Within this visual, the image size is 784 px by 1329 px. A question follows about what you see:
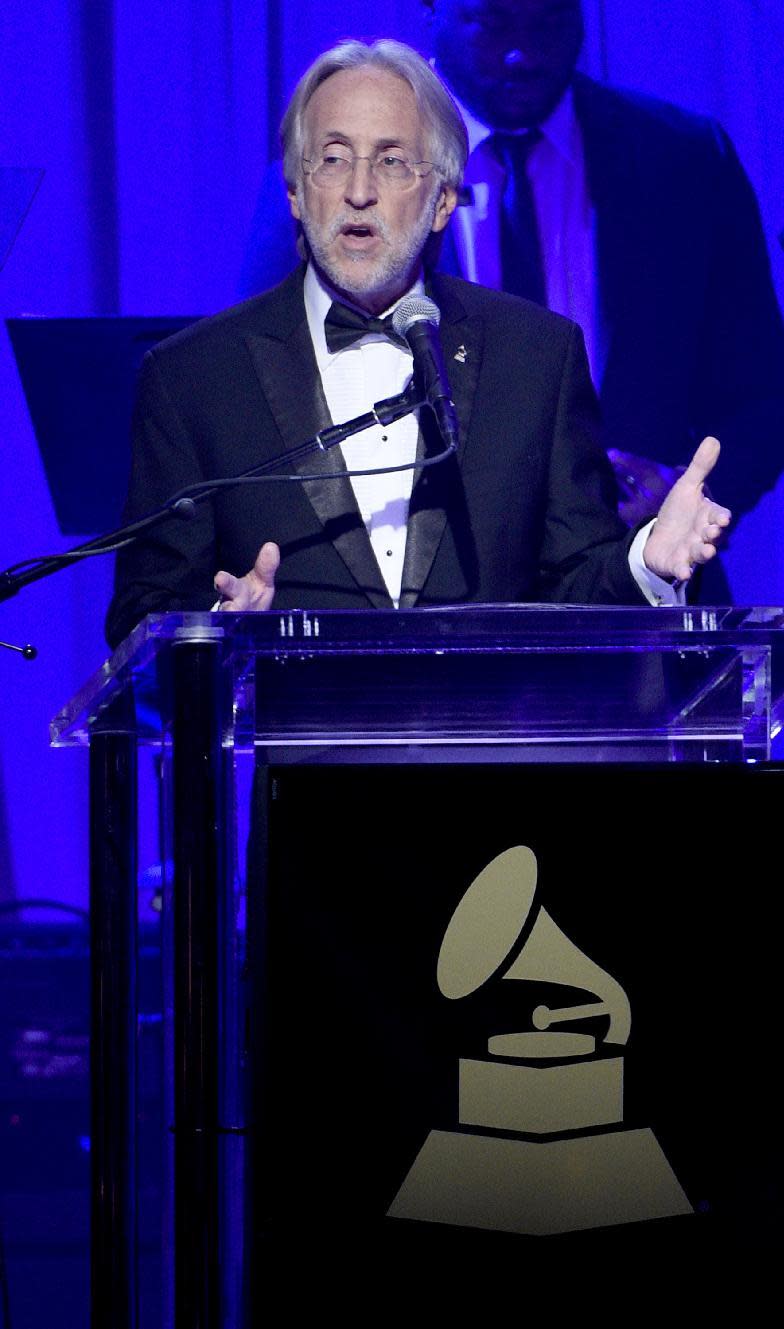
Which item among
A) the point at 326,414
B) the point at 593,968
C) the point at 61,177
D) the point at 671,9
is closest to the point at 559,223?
the point at 671,9

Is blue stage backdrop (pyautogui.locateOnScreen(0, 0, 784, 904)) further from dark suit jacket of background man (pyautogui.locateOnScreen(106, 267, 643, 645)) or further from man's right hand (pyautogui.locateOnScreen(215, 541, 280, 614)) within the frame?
man's right hand (pyautogui.locateOnScreen(215, 541, 280, 614))

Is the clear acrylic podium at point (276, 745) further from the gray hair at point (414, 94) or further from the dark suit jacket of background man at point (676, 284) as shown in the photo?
the dark suit jacket of background man at point (676, 284)

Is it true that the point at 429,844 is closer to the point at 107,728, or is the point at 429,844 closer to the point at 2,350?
the point at 107,728

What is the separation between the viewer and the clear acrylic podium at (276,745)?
1301mm

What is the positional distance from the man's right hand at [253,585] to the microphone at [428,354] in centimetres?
25

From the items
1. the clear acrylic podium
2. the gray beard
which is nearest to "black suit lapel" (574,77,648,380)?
the gray beard

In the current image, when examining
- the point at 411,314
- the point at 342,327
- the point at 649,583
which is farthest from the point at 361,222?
the point at 649,583

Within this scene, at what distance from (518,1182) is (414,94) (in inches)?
65.7

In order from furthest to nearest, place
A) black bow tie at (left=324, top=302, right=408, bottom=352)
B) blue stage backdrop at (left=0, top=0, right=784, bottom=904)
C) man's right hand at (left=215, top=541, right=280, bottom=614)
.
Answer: blue stage backdrop at (left=0, top=0, right=784, bottom=904)
black bow tie at (left=324, top=302, right=408, bottom=352)
man's right hand at (left=215, top=541, right=280, bottom=614)

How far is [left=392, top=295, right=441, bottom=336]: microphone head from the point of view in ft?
6.11

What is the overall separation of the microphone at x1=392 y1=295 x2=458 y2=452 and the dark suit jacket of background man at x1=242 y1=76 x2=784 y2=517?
65.0 inches

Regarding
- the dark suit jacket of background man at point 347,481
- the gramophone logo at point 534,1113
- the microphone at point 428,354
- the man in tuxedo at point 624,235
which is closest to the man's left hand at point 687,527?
the microphone at point 428,354

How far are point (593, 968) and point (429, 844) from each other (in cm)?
17

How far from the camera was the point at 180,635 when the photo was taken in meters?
1.32
